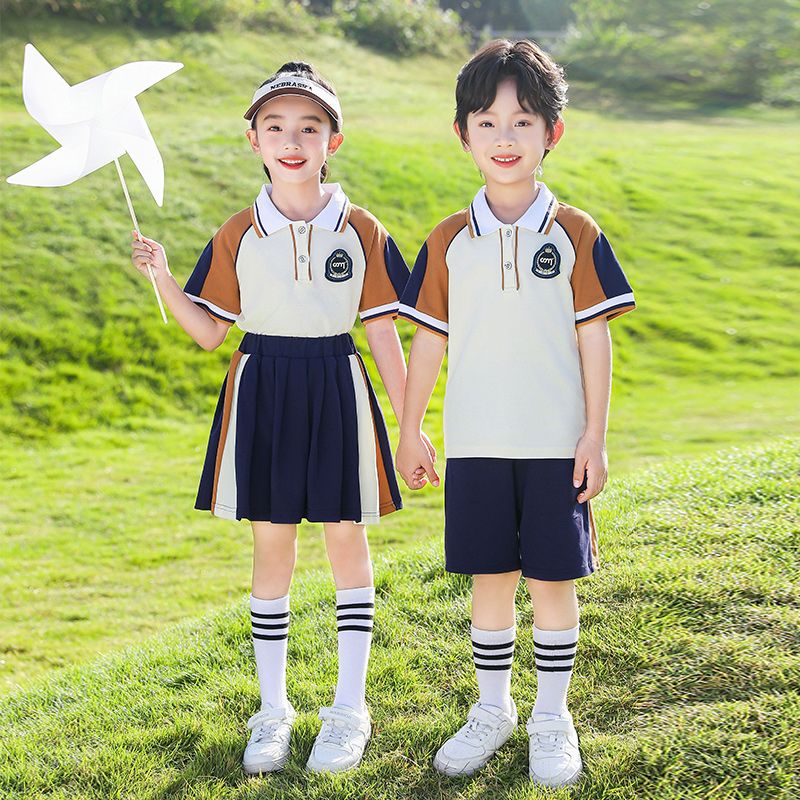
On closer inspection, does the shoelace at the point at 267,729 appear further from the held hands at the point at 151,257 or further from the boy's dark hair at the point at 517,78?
the boy's dark hair at the point at 517,78

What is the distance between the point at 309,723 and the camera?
A: 9.70 feet

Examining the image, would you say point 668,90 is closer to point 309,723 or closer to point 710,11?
point 710,11

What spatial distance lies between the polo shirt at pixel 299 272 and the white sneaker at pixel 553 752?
111 cm

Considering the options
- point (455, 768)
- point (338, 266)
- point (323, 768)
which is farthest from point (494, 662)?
point (338, 266)

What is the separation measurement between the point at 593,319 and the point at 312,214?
2.62 feet

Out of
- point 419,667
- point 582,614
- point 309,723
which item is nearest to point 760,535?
point 582,614

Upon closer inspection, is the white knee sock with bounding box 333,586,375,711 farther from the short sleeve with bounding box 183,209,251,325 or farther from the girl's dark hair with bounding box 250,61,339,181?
the girl's dark hair with bounding box 250,61,339,181

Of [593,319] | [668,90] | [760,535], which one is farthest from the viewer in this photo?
[668,90]

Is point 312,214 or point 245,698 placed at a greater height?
point 312,214

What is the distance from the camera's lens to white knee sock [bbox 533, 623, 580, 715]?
2668mm

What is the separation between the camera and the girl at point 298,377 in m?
2.81

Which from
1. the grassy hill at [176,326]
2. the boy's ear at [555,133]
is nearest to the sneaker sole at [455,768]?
the boy's ear at [555,133]

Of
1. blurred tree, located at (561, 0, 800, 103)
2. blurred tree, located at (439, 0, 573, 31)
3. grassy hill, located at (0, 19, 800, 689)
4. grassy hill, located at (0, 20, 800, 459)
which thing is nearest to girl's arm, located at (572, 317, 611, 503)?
grassy hill, located at (0, 19, 800, 689)

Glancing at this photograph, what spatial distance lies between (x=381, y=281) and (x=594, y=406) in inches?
26.2
